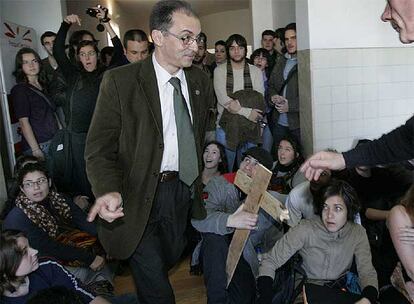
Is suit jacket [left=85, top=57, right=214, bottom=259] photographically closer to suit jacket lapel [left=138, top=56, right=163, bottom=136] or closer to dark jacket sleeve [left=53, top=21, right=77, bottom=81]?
suit jacket lapel [left=138, top=56, right=163, bottom=136]

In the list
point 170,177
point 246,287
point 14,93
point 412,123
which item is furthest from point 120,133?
point 14,93

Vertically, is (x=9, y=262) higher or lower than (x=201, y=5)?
lower

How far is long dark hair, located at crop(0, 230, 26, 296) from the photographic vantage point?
161 cm

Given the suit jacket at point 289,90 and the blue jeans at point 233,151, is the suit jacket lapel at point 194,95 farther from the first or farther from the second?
the suit jacket at point 289,90

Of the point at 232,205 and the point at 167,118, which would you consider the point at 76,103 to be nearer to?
the point at 232,205

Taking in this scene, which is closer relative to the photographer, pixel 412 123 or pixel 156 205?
pixel 412 123

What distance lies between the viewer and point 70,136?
280 cm

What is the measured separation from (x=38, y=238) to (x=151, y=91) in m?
1.18

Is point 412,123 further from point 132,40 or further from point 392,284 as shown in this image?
point 132,40

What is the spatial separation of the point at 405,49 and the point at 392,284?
2.27 metres

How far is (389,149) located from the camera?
4.24 ft

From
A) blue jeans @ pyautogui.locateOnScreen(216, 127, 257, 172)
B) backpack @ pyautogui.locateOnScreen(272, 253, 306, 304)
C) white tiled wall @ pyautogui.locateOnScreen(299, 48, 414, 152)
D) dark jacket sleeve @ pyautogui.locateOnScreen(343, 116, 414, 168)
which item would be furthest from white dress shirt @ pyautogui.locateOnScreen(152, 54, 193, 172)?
white tiled wall @ pyautogui.locateOnScreen(299, 48, 414, 152)

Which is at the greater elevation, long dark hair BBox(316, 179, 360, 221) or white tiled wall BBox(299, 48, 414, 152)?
white tiled wall BBox(299, 48, 414, 152)

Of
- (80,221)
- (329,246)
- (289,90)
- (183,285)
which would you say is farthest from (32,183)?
(289,90)
